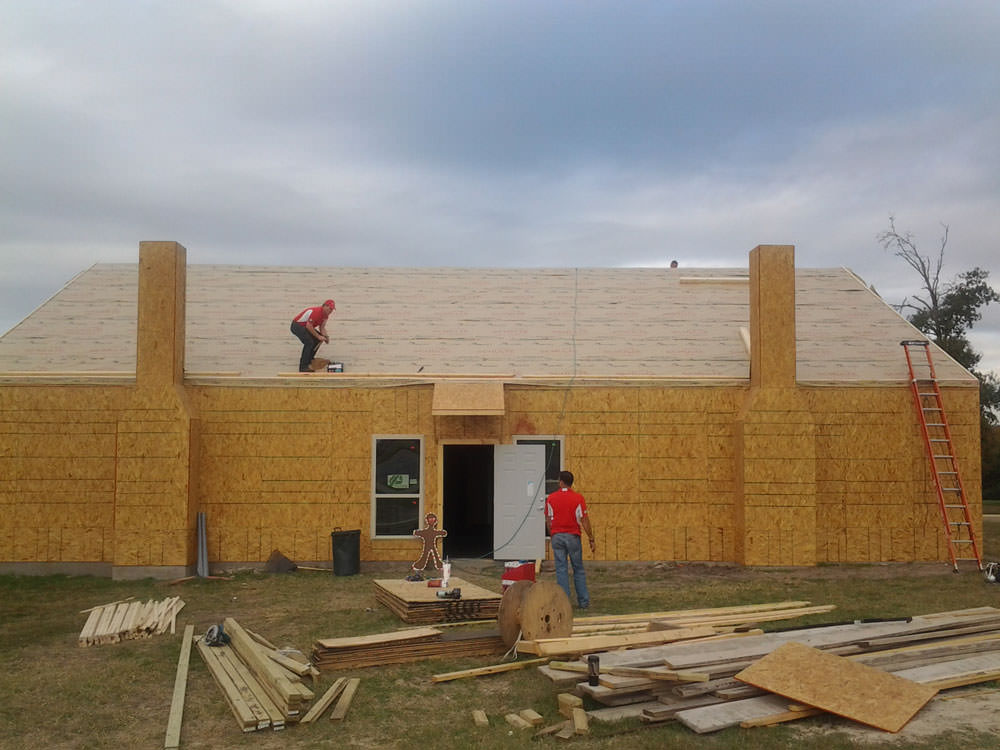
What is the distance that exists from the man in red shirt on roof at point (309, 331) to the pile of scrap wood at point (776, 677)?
32.3 ft

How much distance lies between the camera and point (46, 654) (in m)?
9.36

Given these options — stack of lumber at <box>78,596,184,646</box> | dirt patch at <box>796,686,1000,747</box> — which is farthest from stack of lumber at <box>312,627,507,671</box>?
dirt patch at <box>796,686,1000,747</box>

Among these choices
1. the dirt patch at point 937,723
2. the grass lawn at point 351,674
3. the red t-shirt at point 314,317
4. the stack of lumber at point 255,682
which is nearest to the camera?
the dirt patch at point 937,723

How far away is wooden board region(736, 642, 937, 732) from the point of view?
6.37 metres

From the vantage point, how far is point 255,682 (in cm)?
775

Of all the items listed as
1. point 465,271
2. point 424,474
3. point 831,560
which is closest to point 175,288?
point 424,474

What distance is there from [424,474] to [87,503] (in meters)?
5.54

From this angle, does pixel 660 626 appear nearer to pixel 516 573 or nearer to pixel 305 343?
pixel 516 573

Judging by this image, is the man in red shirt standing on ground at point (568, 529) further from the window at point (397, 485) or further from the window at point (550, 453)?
the window at point (397, 485)

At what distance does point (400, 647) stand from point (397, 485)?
6.58 metres

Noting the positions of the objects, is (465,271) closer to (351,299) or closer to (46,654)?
(351,299)

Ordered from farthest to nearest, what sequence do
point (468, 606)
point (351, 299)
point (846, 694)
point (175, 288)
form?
point (351, 299)
point (175, 288)
point (468, 606)
point (846, 694)

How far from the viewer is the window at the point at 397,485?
595 inches

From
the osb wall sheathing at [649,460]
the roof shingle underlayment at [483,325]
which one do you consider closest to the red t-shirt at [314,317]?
the roof shingle underlayment at [483,325]
